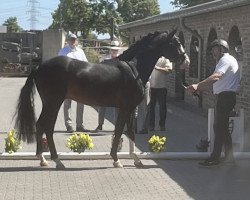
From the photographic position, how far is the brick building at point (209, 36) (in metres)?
12.8

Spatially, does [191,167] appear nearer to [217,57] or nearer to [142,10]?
[217,57]

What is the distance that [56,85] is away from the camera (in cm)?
788

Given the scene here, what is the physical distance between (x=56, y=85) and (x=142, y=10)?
174 ft

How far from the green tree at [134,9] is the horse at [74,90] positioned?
47319 mm

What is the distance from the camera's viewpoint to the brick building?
12.8m

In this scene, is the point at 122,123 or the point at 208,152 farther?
the point at 208,152

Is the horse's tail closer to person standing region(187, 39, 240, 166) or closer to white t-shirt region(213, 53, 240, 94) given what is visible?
person standing region(187, 39, 240, 166)

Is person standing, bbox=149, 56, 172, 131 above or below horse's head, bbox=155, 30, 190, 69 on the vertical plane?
below

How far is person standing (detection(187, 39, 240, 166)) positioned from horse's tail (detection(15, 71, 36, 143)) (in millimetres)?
2251

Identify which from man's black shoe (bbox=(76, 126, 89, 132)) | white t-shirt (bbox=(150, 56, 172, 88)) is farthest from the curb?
white t-shirt (bbox=(150, 56, 172, 88))

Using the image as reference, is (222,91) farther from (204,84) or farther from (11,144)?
(11,144)

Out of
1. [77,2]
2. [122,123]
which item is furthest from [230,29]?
[77,2]

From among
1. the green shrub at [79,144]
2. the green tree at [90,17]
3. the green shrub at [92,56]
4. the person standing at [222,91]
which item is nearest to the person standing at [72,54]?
the green shrub at [79,144]

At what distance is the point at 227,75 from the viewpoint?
7969 mm
